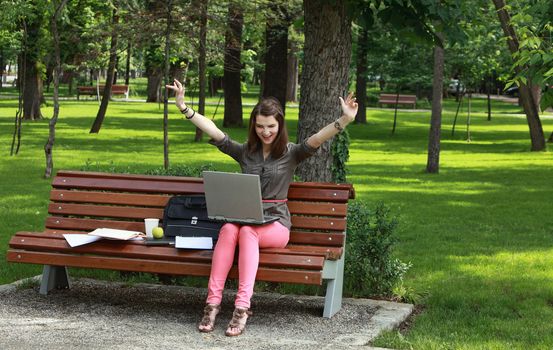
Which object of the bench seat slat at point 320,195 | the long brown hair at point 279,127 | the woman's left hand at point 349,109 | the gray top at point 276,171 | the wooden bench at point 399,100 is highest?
the woman's left hand at point 349,109

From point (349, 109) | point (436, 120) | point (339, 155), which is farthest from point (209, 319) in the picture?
point (436, 120)

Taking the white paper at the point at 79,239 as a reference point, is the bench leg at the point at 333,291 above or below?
below

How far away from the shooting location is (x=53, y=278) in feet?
25.8

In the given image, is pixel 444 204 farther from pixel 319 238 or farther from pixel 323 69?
pixel 319 238

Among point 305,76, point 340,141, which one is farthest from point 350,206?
point 305,76

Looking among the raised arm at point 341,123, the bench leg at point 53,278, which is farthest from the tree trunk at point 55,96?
the raised arm at point 341,123

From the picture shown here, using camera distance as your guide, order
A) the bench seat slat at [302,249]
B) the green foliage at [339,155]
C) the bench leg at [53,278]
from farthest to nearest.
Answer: the green foliage at [339,155], the bench leg at [53,278], the bench seat slat at [302,249]

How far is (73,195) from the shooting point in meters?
7.98

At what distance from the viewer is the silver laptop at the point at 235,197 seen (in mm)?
6969

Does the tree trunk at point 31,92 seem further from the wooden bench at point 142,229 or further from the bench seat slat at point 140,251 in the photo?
the bench seat slat at point 140,251

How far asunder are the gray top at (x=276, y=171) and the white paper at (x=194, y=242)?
0.43 meters

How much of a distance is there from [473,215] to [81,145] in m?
13.4

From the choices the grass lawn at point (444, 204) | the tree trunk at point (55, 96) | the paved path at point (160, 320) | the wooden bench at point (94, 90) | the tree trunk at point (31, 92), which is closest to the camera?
the paved path at point (160, 320)

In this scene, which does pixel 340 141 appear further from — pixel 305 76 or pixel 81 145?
pixel 81 145
